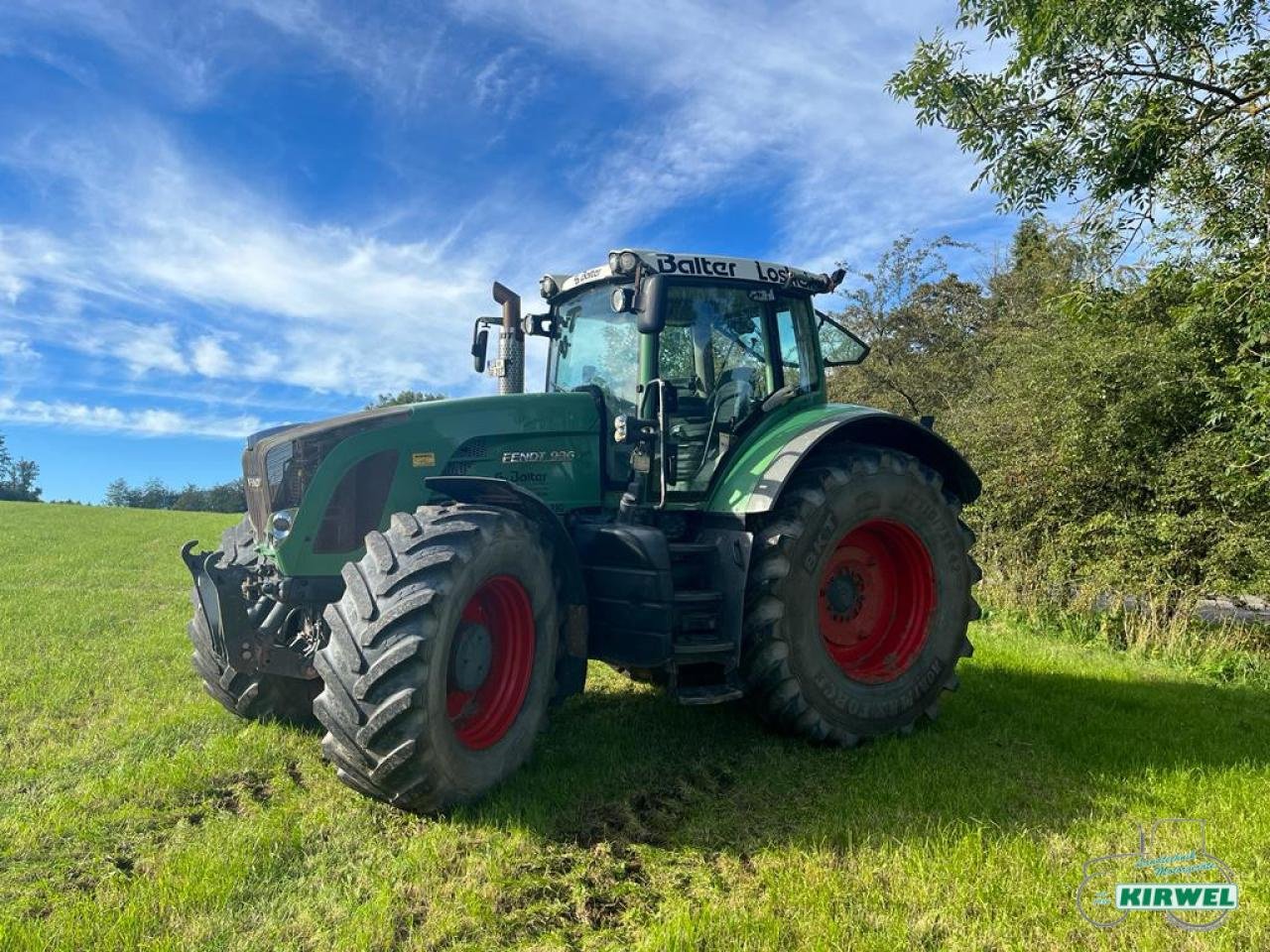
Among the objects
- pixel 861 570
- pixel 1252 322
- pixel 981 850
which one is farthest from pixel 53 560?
pixel 1252 322

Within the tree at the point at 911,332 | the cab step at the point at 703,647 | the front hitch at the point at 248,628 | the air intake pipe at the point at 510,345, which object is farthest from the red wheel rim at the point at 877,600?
the tree at the point at 911,332

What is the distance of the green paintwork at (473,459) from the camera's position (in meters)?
3.71

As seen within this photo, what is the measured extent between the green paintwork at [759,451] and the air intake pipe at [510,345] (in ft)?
4.96

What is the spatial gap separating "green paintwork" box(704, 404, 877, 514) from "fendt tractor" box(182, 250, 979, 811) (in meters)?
0.02

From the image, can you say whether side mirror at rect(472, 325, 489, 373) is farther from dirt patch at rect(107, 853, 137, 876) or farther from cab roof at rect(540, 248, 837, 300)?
dirt patch at rect(107, 853, 137, 876)

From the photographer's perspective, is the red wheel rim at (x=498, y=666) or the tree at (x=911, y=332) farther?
the tree at (x=911, y=332)

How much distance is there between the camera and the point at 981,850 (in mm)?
3115

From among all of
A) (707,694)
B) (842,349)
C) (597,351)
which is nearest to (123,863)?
(707,694)

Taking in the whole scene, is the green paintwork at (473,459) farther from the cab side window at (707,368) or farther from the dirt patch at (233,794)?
the dirt patch at (233,794)

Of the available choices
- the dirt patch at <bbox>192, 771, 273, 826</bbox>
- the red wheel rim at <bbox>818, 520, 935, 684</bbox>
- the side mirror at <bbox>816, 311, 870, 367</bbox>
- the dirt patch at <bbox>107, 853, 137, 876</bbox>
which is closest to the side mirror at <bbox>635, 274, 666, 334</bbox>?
the red wheel rim at <bbox>818, 520, 935, 684</bbox>

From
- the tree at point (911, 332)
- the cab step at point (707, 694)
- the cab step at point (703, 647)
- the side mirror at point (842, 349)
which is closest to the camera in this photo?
the cab step at point (707, 694)

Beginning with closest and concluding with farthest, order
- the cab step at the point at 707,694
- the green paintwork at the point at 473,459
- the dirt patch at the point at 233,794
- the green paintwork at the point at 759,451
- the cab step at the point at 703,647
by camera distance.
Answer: the dirt patch at the point at 233,794
the green paintwork at the point at 473,459
the cab step at the point at 707,694
the cab step at the point at 703,647
the green paintwork at the point at 759,451

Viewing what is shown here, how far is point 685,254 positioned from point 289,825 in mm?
3402

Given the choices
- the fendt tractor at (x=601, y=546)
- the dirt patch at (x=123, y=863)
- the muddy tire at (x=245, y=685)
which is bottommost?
the dirt patch at (x=123, y=863)
